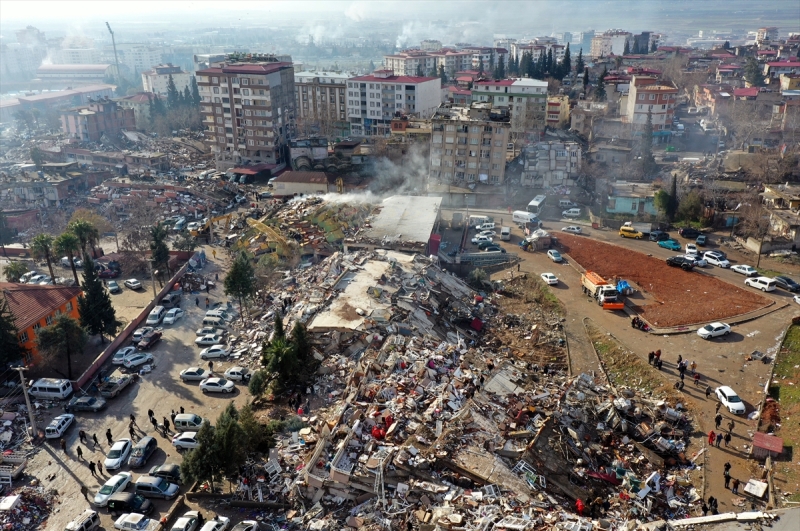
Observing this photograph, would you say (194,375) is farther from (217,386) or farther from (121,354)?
(121,354)

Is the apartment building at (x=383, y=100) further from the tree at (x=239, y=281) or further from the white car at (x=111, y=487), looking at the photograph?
the white car at (x=111, y=487)

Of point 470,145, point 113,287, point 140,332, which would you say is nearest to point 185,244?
point 113,287

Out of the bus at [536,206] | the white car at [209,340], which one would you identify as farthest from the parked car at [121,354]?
the bus at [536,206]

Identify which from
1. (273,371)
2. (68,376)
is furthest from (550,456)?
(68,376)

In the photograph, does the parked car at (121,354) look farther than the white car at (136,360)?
Yes

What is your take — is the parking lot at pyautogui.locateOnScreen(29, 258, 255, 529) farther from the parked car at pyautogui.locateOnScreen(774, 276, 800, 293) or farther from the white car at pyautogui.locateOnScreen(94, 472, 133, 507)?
the parked car at pyautogui.locateOnScreen(774, 276, 800, 293)

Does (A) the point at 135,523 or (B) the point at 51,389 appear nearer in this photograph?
(A) the point at 135,523

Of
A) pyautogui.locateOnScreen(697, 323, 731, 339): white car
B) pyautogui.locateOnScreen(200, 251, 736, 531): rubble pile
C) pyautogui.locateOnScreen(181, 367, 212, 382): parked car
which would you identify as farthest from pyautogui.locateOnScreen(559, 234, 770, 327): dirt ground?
pyautogui.locateOnScreen(181, 367, 212, 382): parked car
